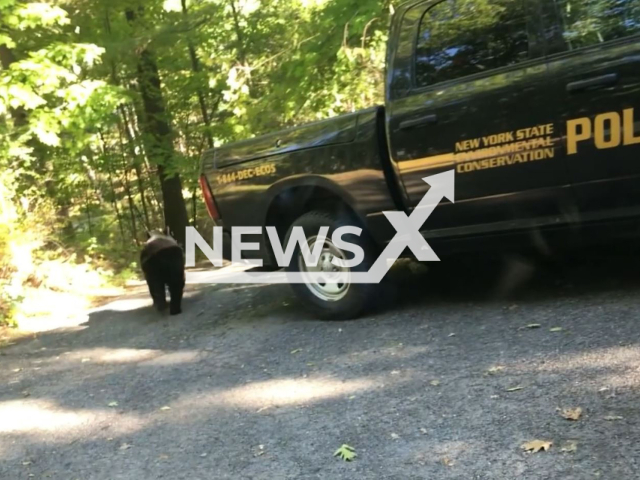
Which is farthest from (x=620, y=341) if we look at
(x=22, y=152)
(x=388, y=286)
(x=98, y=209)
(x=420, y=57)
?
(x=98, y=209)

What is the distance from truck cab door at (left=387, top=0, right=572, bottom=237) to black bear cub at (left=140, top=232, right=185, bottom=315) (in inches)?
127

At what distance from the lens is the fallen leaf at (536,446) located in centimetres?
278

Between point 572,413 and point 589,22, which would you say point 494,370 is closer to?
point 572,413

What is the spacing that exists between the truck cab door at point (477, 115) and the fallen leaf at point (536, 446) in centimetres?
192

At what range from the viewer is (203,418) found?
A: 151 inches

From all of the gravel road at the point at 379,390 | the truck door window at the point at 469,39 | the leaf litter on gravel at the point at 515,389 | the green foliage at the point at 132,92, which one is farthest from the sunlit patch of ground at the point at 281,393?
the green foliage at the point at 132,92

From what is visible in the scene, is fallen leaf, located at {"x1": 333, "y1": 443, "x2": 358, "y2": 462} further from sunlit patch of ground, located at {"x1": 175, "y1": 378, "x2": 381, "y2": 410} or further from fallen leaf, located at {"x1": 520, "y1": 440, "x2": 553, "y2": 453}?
fallen leaf, located at {"x1": 520, "y1": 440, "x2": 553, "y2": 453}

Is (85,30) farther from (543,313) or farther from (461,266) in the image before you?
(543,313)

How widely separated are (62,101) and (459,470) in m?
8.83

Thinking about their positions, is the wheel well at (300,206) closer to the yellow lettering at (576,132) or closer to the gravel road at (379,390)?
the gravel road at (379,390)

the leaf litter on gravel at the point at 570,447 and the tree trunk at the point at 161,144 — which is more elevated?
the tree trunk at the point at 161,144

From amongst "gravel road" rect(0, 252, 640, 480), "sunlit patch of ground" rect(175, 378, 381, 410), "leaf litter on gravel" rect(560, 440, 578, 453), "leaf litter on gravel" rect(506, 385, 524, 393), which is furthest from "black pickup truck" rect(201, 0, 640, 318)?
"leaf litter on gravel" rect(560, 440, 578, 453)

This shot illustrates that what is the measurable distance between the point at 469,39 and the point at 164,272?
409 centimetres

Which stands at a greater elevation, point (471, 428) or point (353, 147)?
point (353, 147)
